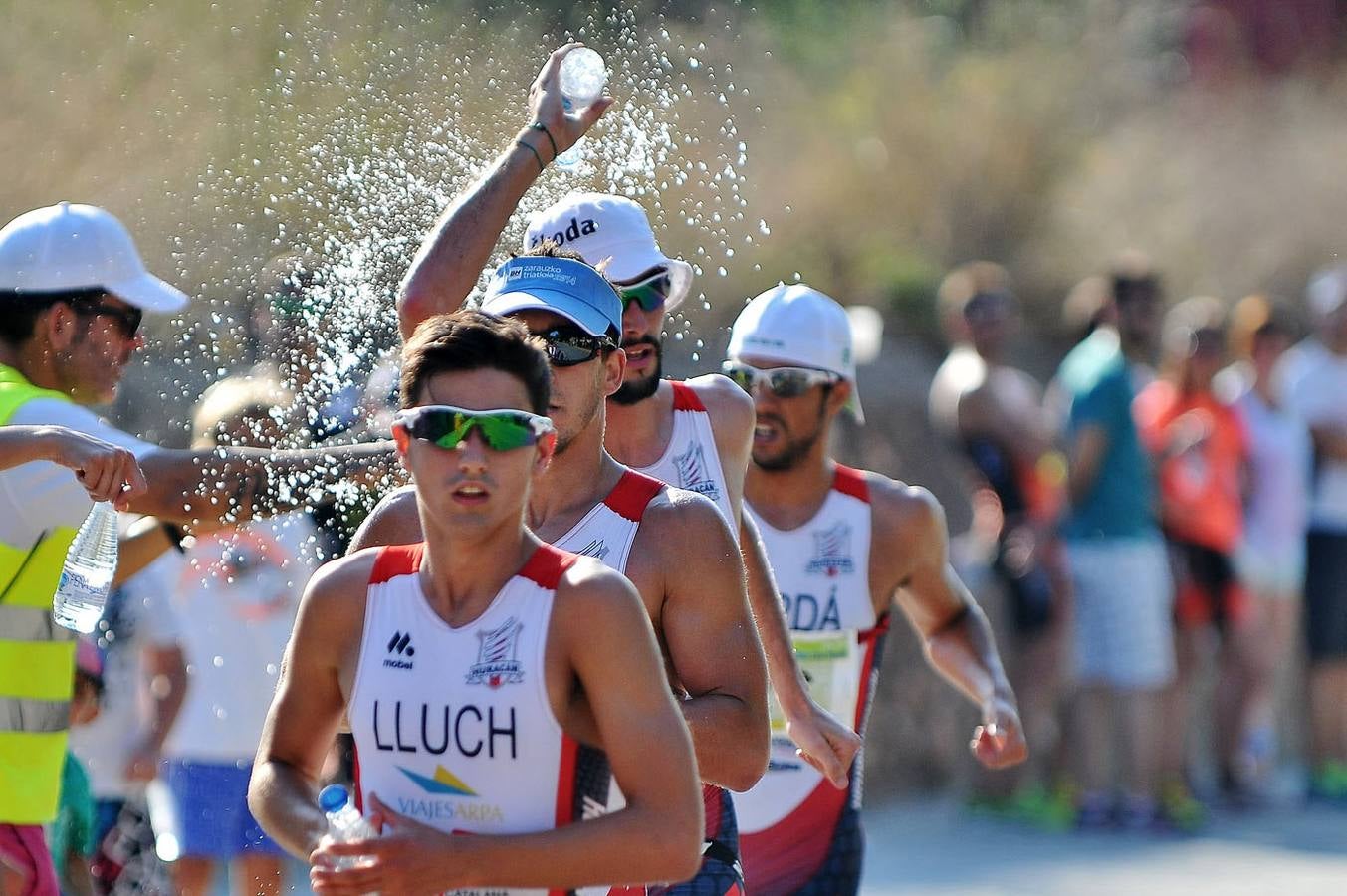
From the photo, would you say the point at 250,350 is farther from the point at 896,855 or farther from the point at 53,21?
the point at 896,855

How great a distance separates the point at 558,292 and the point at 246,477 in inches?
41.8

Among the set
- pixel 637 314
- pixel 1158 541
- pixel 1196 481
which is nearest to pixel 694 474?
pixel 637 314

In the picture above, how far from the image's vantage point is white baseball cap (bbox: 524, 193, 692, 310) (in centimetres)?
414

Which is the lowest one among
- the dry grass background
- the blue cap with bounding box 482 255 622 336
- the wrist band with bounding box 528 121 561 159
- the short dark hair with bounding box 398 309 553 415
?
the short dark hair with bounding box 398 309 553 415

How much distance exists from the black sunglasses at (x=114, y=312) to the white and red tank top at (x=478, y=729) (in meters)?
1.64

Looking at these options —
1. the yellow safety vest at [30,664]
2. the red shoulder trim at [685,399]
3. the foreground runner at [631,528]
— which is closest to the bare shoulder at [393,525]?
the foreground runner at [631,528]

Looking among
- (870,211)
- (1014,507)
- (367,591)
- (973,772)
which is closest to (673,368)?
(1014,507)

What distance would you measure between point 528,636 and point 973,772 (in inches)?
276

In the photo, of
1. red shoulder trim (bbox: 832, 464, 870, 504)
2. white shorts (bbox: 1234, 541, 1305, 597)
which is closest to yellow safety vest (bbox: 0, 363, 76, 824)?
red shoulder trim (bbox: 832, 464, 870, 504)

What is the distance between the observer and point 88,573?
3.89 meters

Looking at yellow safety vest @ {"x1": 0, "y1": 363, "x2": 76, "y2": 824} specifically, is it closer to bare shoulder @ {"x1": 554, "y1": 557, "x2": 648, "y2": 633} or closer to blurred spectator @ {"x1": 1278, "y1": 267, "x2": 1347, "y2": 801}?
bare shoulder @ {"x1": 554, "y1": 557, "x2": 648, "y2": 633}

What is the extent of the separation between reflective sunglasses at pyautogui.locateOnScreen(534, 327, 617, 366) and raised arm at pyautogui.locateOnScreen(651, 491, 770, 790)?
306 mm

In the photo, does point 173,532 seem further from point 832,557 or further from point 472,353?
point 472,353

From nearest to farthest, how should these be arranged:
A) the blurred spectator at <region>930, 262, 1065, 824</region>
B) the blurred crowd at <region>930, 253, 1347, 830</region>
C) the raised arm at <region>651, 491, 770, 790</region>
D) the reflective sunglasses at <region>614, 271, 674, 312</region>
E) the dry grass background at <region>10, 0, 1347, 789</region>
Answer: the raised arm at <region>651, 491, 770, 790</region> → the reflective sunglasses at <region>614, 271, 674, 312</region> → the dry grass background at <region>10, 0, 1347, 789</region> → the blurred spectator at <region>930, 262, 1065, 824</region> → the blurred crowd at <region>930, 253, 1347, 830</region>
